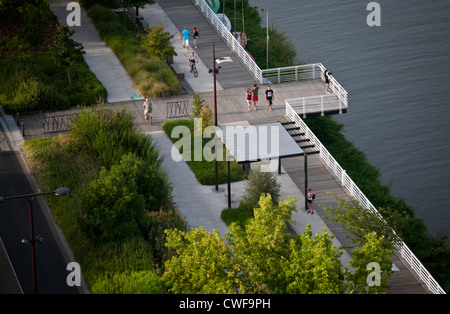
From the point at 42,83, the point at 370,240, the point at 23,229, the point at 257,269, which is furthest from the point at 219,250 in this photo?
the point at 42,83

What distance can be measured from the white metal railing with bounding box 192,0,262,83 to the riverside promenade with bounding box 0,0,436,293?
37 cm

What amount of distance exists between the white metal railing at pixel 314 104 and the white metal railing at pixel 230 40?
15.0 feet

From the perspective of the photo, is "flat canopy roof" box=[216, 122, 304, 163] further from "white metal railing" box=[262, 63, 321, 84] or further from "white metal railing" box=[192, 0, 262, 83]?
"white metal railing" box=[192, 0, 262, 83]

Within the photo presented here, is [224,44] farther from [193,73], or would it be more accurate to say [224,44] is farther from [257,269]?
[257,269]

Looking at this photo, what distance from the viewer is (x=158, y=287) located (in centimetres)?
3528

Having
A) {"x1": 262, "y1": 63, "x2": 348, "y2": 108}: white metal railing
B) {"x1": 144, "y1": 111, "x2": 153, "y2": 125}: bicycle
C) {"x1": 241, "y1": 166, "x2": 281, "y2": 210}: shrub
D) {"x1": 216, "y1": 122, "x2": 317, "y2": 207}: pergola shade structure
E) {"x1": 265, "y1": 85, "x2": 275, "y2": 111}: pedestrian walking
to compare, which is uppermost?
{"x1": 262, "y1": 63, "x2": 348, "y2": 108}: white metal railing

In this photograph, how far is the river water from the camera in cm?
5526

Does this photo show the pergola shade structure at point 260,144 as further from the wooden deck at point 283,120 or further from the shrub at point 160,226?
the shrub at point 160,226

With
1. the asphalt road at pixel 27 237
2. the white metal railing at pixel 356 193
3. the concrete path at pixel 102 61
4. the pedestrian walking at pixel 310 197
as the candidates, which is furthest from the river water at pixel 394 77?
the asphalt road at pixel 27 237

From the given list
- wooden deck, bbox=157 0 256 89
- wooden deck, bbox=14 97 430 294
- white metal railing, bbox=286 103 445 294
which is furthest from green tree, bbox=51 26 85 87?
white metal railing, bbox=286 103 445 294

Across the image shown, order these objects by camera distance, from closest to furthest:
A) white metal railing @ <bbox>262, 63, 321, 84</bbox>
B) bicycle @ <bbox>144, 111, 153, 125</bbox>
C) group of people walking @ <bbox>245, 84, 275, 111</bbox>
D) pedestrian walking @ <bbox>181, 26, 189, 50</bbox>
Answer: bicycle @ <bbox>144, 111, 153, 125</bbox> → group of people walking @ <bbox>245, 84, 275, 111</bbox> → white metal railing @ <bbox>262, 63, 321, 84</bbox> → pedestrian walking @ <bbox>181, 26, 189, 50</bbox>

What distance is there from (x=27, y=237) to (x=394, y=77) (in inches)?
1379

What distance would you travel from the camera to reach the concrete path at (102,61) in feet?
180
